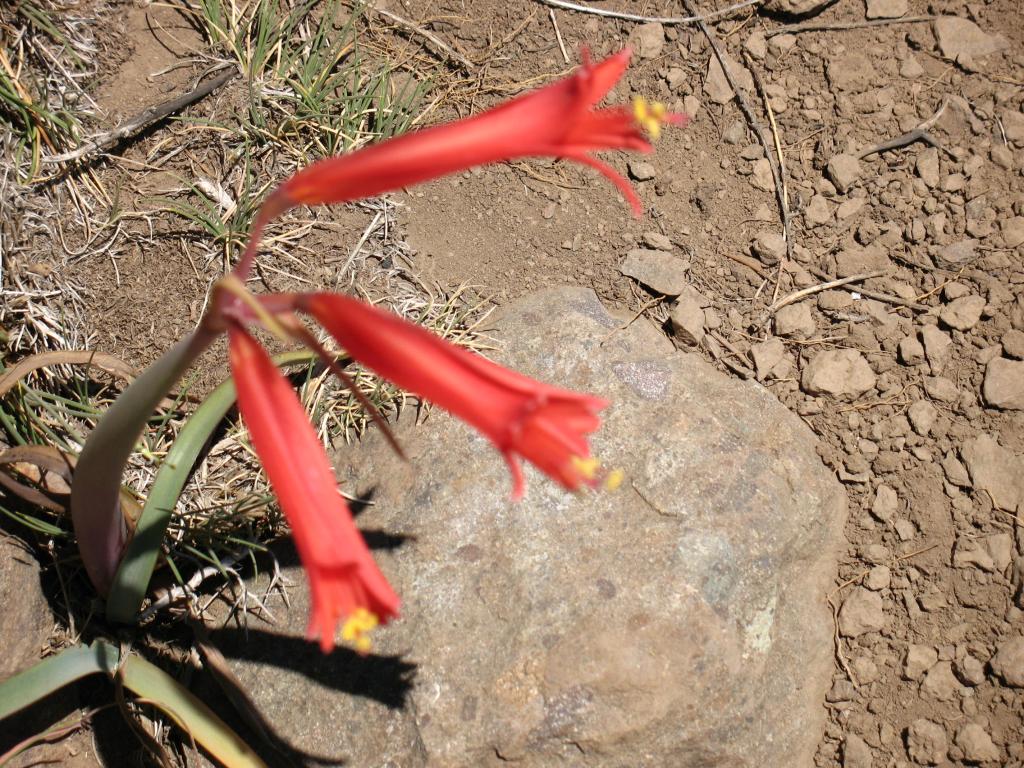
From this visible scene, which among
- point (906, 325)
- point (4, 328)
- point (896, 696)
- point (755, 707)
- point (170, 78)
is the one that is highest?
point (170, 78)

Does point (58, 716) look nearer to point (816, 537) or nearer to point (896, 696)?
point (816, 537)

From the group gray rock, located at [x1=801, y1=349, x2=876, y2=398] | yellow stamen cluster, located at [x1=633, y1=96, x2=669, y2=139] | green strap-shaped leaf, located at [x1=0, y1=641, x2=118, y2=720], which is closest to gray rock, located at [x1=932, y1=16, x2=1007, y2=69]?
gray rock, located at [x1=801, y1=349, x2=876, y2=398]

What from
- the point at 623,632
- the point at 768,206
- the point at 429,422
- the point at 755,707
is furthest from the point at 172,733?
the point at 768,206

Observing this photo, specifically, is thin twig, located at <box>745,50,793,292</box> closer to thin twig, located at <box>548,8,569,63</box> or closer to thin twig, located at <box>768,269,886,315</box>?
thin twig, located at <box>768,269,886,315</box>

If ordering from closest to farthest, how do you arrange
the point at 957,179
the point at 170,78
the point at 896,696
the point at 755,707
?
the point at 755,707, the point at 896,696, the point at 170,78, the point at 957,179

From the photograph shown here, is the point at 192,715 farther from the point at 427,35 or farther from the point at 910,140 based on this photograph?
the point at 910,140
